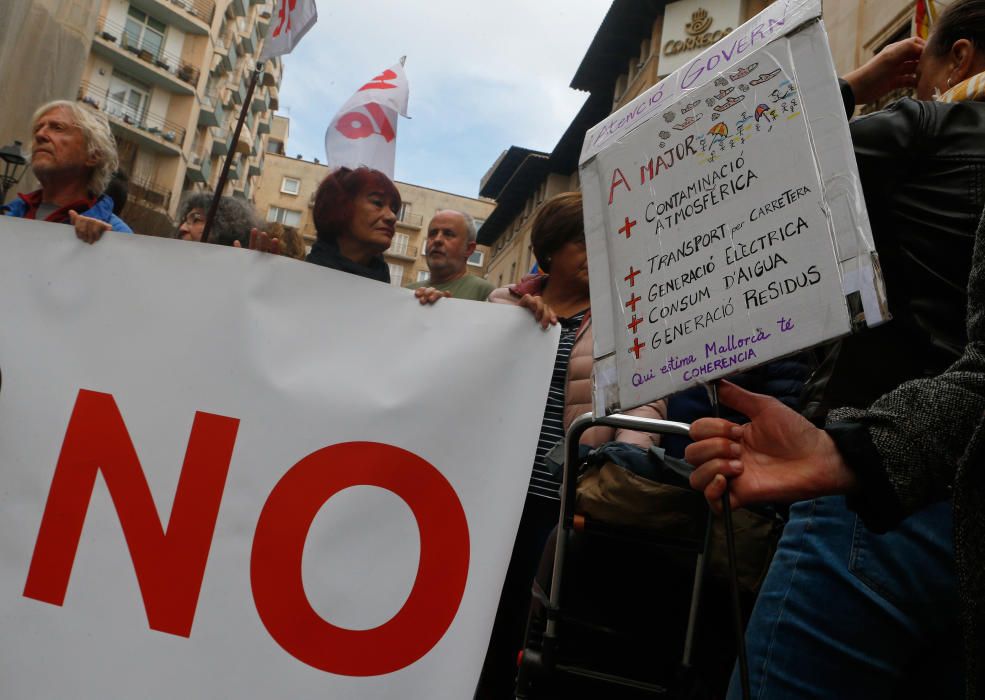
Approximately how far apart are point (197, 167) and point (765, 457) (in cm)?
3833

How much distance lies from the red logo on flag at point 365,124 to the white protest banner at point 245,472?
724 mm

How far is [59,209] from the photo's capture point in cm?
281

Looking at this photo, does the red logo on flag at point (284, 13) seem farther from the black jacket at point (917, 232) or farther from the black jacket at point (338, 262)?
the black jacket at point (917, 232)

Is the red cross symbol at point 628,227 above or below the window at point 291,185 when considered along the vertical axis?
below

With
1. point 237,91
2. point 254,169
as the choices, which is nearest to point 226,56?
point 237,91

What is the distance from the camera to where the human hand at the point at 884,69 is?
5.49 ft

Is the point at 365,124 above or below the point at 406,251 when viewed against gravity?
below

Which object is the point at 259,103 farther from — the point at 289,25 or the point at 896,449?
the point at 896,449

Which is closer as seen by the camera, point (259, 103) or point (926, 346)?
point (926, 346)

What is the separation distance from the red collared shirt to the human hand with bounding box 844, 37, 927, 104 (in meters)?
2.46

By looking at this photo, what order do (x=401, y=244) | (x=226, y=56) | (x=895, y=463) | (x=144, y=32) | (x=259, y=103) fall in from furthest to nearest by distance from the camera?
1. (x=401, y=244)
2. (x=259, y=103)
3. (x=226, y=56)
4. (x=144, y=32)
5. (x=895, y=463)

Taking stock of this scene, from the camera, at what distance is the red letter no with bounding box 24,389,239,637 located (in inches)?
79.6

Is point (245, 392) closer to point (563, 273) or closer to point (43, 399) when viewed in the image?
point (43, 399)

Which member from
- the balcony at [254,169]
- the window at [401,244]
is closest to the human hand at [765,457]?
the balcony at [254,169]
